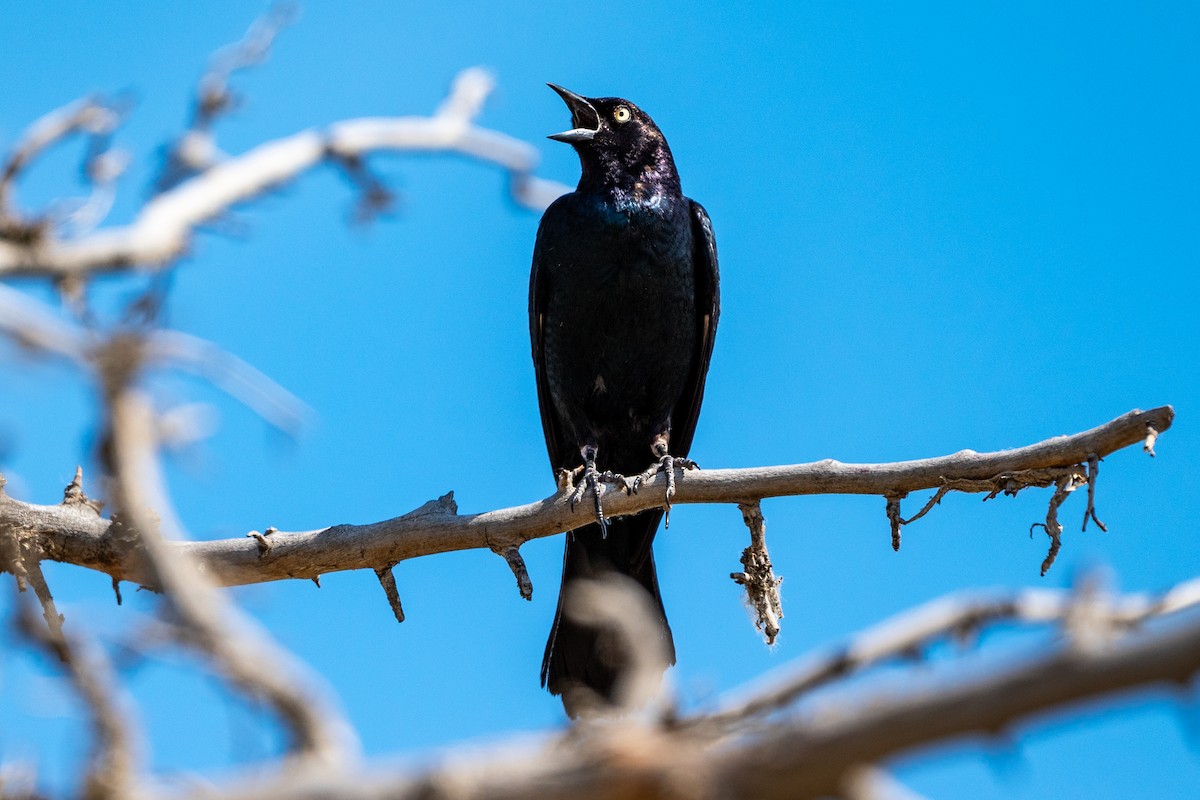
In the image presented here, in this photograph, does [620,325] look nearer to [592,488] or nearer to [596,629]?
[592,488]

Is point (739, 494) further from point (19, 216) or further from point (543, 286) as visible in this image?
point (19, 216)

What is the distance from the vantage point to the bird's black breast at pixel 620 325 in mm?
6230

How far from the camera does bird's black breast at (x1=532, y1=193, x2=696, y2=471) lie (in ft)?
20.4

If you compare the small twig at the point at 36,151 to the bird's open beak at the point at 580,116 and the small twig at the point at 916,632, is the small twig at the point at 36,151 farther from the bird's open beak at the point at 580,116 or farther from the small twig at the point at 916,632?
the bird's open beak at the point at 580,116

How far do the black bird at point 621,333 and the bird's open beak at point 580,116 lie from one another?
0.26 metres

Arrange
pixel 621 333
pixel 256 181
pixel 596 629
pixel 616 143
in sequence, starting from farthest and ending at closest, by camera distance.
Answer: pixel 616 143, pixel 621 333, pixel 596 629, pixel 256 181

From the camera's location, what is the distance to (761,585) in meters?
4.79

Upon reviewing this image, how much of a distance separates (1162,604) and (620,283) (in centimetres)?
437

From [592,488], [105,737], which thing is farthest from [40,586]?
[105,737]

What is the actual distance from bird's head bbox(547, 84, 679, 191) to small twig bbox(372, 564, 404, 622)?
275 cm

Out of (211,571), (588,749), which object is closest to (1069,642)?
(588,749)

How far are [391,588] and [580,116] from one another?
350 cm

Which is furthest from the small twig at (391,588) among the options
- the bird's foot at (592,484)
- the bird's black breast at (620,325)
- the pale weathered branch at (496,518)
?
the bird's black breast at (620,325)

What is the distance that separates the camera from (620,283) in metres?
6.24
